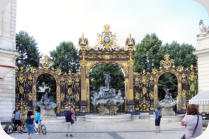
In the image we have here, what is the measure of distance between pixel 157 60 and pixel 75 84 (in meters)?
12.1

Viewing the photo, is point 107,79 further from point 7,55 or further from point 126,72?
point 7,55

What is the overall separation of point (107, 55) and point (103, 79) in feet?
37.5

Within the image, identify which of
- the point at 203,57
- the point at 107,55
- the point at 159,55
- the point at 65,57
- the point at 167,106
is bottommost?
the point at 167,106

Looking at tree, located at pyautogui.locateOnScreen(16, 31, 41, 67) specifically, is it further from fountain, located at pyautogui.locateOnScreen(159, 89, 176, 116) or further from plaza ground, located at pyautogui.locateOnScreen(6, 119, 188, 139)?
fountain, located at pyautogui.locateOnScreen(159, 89, 176, 116)

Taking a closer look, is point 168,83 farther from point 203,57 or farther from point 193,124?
point 193,124

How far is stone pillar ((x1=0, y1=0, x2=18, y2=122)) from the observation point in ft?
46.8

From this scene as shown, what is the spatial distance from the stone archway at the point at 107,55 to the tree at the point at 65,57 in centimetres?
979

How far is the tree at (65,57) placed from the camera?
95.6ft

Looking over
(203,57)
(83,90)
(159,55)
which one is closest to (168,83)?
(159,55)

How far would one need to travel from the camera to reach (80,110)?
61.8 ft

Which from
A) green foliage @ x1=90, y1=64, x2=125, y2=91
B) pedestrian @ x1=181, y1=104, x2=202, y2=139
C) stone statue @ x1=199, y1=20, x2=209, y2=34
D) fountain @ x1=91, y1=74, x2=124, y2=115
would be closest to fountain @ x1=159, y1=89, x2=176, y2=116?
fountain @ x1=91, y1=74, x2=124, y2=115

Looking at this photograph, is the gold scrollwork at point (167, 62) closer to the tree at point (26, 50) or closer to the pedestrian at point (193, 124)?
the pedestrian at point (193, 124)

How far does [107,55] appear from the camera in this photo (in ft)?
64.6

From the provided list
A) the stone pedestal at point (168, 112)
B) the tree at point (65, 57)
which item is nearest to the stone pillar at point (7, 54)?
the stone pedestal at point (168, 112)
